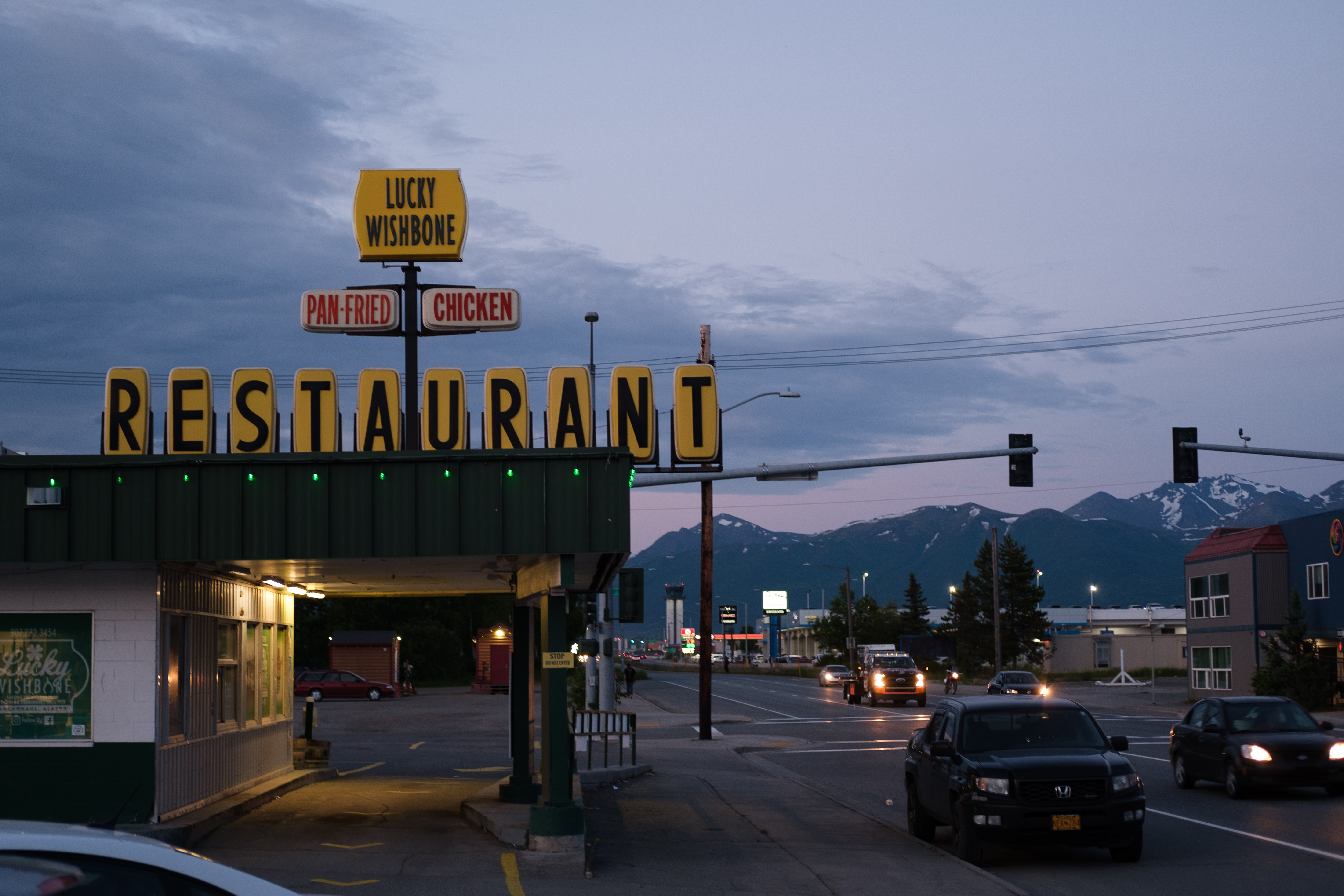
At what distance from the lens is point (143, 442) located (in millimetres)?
22344

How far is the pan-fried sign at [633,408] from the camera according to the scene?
23469mm

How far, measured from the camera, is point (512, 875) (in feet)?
40.7

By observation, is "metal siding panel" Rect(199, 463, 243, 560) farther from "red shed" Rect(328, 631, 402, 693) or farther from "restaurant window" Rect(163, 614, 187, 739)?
"red shed" Rect(328, 631, 402, 693)

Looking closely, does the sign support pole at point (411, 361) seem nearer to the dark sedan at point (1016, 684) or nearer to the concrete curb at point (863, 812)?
the concrete curb at point (863, 812)

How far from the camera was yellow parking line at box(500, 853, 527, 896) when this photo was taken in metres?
11.6

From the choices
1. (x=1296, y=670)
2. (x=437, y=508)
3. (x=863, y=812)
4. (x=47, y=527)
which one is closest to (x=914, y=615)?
(x=1296, y=670)

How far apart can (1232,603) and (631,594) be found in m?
34.9

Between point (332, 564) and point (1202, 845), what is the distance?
10.5 meters

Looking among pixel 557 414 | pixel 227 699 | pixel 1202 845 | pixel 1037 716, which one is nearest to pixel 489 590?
pixel 557 414

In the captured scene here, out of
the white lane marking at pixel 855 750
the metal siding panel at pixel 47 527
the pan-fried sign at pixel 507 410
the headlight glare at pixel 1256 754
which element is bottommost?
the white lane marking at pixel 855 750

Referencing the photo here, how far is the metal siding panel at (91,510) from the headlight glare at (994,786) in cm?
917

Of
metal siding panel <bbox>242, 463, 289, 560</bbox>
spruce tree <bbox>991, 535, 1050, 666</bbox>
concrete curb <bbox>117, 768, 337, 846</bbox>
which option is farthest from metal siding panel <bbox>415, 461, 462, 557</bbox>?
spruce tree <bbox>991, 535, 1050, 666</bbox>

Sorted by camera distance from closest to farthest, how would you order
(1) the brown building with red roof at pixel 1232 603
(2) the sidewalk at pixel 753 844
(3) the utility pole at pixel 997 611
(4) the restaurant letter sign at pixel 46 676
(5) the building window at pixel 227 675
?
1. (2) the sidewalk at pixel 753 844
2. (4) the restaurant letter sign at pixel 46 676
3. (5) the building window at pixel 227 675
4. (1) the brown building with red roof at pixel 1232 603
5. (3) the utility pole at pixel 997 611

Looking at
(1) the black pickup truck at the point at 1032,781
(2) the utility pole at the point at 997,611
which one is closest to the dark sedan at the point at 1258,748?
(1) the black pickup truck at the point at 1032,781
